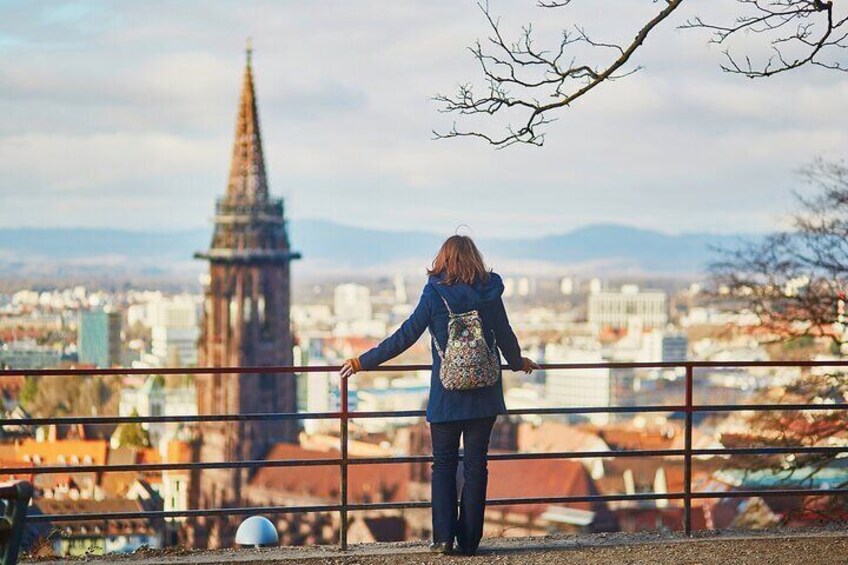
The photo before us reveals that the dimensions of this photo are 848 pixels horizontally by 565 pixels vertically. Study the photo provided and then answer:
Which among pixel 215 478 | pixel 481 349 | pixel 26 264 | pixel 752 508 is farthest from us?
pixel 26 264

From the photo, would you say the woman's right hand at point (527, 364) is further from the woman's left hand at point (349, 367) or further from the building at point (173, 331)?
the building at point (173, 331)

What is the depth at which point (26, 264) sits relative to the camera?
185125 millimetres

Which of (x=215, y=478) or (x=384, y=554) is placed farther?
(x=215, y=478)

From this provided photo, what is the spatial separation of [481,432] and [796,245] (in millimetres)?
16536

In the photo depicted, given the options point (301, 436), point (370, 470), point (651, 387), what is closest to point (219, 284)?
point (301, 436)

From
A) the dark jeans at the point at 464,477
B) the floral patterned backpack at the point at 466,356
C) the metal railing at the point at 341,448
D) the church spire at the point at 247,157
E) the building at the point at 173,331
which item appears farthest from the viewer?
the building at the point at 173,331

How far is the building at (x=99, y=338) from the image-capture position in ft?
383

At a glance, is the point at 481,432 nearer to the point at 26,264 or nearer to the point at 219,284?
the point at 219,284

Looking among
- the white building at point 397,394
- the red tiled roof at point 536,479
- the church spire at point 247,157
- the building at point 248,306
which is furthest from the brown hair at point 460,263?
the white building at point 397,394

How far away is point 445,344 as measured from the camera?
7.43 meters

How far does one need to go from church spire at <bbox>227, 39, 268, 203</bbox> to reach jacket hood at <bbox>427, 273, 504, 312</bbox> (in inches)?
3544

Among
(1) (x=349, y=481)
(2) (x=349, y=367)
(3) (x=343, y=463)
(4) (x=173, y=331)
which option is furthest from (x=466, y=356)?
(4) (x=173, y=331)

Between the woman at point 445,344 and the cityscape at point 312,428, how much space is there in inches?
10.0

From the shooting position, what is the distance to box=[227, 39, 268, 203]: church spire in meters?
97.6
